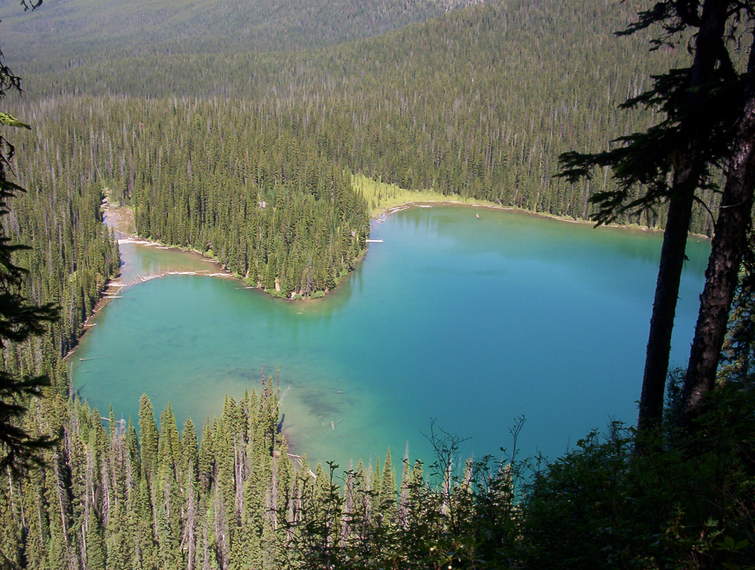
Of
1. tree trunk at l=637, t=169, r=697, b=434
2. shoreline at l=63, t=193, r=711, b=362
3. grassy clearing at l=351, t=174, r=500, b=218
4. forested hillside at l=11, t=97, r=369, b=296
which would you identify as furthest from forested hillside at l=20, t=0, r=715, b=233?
tree trunk at l=637, t=169, r=697, b=434

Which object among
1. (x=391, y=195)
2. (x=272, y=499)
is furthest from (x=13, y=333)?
(x=391, y=195)

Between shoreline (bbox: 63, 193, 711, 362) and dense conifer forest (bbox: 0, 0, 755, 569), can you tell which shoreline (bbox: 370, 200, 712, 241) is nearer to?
shoreline (bbox: 63, 193, 711, 362)

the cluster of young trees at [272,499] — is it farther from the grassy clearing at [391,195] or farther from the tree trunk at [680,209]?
the grassy clearing at [391,195]

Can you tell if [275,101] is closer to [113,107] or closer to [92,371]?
[113,107]

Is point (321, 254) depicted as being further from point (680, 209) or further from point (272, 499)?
point (680, 209)

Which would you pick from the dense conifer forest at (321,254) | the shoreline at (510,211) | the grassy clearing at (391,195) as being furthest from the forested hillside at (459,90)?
the grassy clearing at (391,195)

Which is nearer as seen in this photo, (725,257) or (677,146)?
(725,257)
